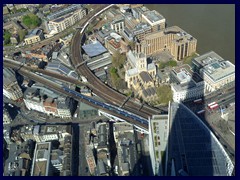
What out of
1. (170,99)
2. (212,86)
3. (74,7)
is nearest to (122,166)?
(170,99)

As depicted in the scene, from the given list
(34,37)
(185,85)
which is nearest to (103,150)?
(185,85)

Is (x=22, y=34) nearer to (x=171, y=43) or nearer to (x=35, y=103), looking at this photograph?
(x=35, y=103)

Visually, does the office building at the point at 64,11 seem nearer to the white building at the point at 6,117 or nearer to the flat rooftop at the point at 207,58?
the white building at the point at 6,117

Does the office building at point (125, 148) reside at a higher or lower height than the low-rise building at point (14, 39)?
lower

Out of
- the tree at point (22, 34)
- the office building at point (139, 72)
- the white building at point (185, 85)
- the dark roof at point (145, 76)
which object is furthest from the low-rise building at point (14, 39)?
the white building at point (185, 85)

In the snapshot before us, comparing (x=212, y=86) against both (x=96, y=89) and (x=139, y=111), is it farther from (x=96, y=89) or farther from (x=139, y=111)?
(x=96, y=89)

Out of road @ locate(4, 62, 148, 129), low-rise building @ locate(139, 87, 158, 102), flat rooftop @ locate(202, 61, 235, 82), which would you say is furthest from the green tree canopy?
road @ locate(4, 62, 148, 129)

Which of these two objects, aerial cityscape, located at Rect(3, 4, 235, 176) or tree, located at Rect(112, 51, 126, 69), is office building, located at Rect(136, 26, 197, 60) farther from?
tree, located at Rect(112, 51, 126, 69)
